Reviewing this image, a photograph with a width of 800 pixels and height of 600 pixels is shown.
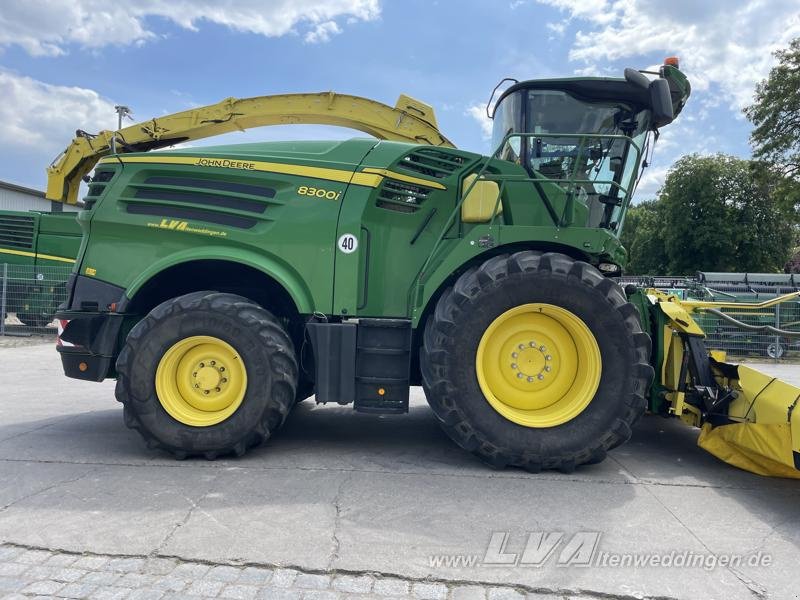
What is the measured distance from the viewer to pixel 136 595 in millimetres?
2426

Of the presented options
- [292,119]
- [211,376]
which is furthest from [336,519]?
[292,119]

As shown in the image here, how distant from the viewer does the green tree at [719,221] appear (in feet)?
117

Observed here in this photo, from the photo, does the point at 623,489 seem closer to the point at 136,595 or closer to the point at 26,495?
the point at 136,595

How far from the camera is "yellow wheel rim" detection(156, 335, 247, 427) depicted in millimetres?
4117

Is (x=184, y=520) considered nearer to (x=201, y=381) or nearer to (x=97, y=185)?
(x=201, y=381)

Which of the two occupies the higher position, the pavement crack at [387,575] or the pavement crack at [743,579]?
the pavement crack at [743,579]

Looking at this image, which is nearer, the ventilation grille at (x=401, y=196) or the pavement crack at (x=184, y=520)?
the pavement crack at (x=184, y=520)

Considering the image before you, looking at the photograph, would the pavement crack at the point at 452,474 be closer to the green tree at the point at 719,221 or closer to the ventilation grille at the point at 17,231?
the ventilation grille at the point at 17,231

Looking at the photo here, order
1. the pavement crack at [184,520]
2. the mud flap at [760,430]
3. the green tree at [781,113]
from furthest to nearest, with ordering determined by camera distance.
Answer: the green tree at [781,113]
the mud flap at [760,430]
the pavement crack at [184,520]

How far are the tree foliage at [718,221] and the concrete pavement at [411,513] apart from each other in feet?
113

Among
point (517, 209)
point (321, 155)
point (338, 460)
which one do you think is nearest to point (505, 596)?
point (338, 460)

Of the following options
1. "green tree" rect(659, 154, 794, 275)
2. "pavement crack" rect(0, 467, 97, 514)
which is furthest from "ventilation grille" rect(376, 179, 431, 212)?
"green tree" rect(659, 154, 794, 275)

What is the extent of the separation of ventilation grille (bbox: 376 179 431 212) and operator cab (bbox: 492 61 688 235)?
0.69 metres

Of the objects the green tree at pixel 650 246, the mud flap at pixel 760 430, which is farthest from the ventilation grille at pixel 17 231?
the green tree at pixel 650 246
